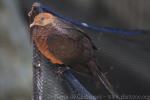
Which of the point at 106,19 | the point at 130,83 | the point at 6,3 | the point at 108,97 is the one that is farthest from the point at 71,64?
the point at 6,3

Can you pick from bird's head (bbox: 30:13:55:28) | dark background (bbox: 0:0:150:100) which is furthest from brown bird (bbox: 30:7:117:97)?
dark background (bbox: 0:0:150:100)

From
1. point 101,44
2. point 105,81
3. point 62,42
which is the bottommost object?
point 105,81

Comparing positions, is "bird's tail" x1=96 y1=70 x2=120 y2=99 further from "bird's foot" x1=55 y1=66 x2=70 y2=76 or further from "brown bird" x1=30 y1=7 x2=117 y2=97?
"bird's foot" x1=55 y1=66 x2=70 y2=76

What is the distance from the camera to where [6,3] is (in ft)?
13.1

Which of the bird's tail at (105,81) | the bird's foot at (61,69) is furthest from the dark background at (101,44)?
the bird's foot at (61,69)

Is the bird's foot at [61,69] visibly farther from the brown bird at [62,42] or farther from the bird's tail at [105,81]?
the bird's tail at [105,81]

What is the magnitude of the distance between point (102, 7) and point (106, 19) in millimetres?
158

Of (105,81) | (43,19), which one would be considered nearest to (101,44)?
(105,81)

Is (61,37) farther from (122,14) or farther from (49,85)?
(122,14)

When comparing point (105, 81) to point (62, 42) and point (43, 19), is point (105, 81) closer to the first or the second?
point (62, 42)

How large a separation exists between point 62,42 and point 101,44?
0.81 ft

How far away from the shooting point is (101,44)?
7.84 ft

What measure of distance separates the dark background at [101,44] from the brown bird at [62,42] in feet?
0.41

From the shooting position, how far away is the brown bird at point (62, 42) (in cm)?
221
